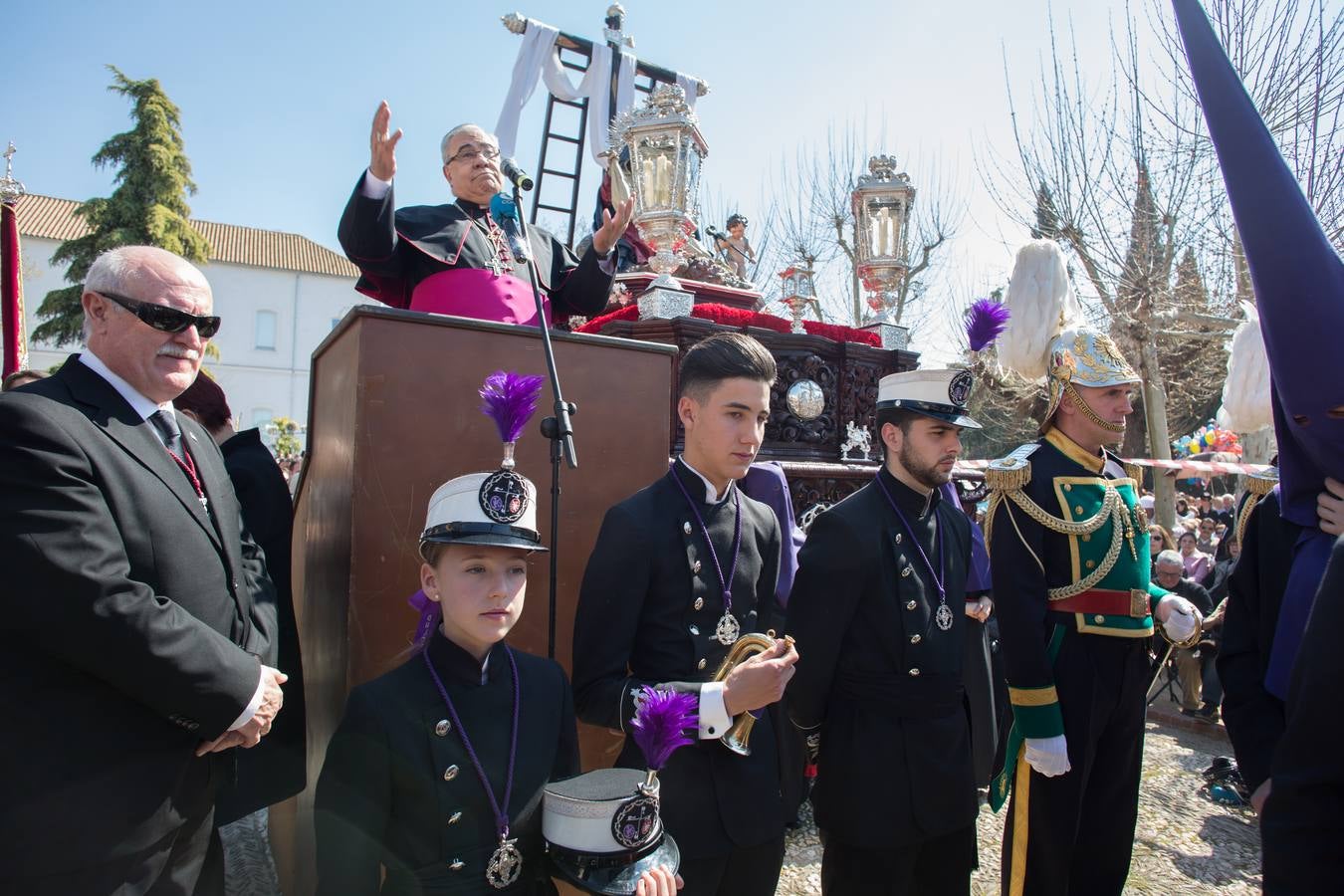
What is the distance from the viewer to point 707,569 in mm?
Result: 2283

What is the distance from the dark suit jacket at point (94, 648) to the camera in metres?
1.60

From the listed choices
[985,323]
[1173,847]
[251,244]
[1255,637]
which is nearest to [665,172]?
[985,323]

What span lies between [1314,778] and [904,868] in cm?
159

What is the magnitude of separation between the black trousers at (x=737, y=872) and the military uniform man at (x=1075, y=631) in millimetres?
1248

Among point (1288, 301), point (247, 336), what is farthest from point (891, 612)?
point (247, 336)

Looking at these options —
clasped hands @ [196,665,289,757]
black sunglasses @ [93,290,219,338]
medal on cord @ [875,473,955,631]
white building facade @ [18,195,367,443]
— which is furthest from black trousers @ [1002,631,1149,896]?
white building facade @ [18,195,367,443]

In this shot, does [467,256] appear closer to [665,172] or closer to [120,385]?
[120,385]

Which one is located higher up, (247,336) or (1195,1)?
(247,336)

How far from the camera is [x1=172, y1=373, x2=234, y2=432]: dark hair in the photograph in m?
2.97

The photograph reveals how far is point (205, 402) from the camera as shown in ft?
9.87

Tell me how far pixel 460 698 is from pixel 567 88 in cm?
1002

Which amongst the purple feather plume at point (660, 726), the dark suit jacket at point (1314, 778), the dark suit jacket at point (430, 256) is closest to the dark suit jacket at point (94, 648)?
the purple feather plume at point (660, 726)

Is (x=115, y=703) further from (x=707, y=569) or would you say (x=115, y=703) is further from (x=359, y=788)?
(x=707, y=569)

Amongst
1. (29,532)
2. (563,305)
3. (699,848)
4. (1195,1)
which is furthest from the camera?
(563,305)
